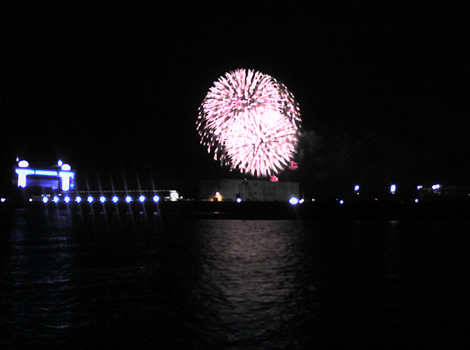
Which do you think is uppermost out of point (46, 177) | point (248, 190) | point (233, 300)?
point (46, 177)

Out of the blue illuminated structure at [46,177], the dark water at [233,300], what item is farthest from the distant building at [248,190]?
the blue illuminated structure at [46,177]

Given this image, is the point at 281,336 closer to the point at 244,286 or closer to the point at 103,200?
the point at 244,286

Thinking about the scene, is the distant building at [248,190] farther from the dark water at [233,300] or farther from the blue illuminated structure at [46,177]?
the blue illuminated structure at [46,177]

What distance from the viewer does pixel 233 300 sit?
11008 mm

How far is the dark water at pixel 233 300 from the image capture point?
803 centimetres

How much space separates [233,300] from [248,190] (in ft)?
275

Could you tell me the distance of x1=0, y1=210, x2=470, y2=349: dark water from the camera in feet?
26.3

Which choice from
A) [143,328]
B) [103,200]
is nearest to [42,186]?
[103,200]

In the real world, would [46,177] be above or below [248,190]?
above

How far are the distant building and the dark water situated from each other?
73.8m

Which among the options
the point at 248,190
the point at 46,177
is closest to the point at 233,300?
the point at 248,190

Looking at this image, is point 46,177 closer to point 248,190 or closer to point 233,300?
point 248,190

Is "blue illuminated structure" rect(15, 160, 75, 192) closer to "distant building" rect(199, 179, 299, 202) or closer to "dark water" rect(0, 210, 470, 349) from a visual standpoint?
"distant building" rect(199, 179, 299, 202)

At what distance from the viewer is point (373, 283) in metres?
13.5
